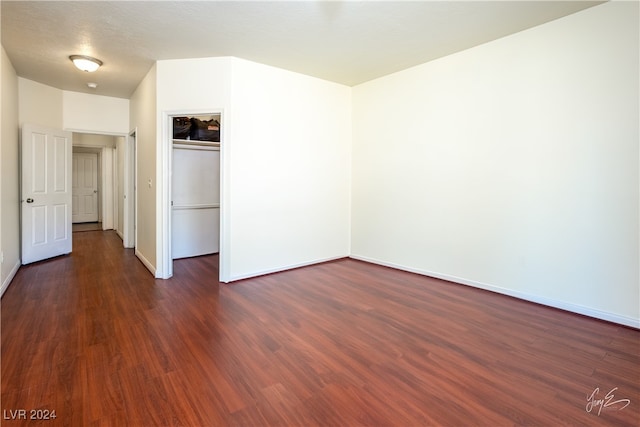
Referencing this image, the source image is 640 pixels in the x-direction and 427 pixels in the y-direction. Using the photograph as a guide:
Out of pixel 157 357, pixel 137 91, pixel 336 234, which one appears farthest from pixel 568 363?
pixel 137 91

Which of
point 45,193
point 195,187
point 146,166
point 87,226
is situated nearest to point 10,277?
point 45,193

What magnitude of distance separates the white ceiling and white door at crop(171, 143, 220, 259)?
1464 mm

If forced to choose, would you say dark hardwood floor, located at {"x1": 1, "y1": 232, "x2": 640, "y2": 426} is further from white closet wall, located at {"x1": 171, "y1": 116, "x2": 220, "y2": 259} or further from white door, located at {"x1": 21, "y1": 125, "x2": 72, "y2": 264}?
white closet wall, located at {"x1": 171, "y1": 116, "x2": 220, "y2": 259}

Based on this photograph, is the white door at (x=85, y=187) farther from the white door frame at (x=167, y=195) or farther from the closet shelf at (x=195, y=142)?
the white door frame at (x=167, y=195)

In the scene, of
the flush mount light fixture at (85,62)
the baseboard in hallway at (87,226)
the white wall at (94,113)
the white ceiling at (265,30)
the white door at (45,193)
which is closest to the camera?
the white ceiling at (265,30)

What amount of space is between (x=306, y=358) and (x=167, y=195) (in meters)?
2.79

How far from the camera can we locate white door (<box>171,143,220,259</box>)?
5156 millimetres

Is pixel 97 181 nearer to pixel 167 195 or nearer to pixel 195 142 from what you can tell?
pixel 195 142

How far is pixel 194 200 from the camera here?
5.33 metres

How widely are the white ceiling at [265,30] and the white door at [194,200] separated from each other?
1464mm

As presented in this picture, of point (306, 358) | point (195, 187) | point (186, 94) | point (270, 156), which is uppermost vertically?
point (186, 94)

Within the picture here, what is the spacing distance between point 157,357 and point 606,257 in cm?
368

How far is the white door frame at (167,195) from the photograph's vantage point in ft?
12.9

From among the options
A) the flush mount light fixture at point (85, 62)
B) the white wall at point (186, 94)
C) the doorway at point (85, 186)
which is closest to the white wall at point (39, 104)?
the flush mount light fixture at point (85, 62)
